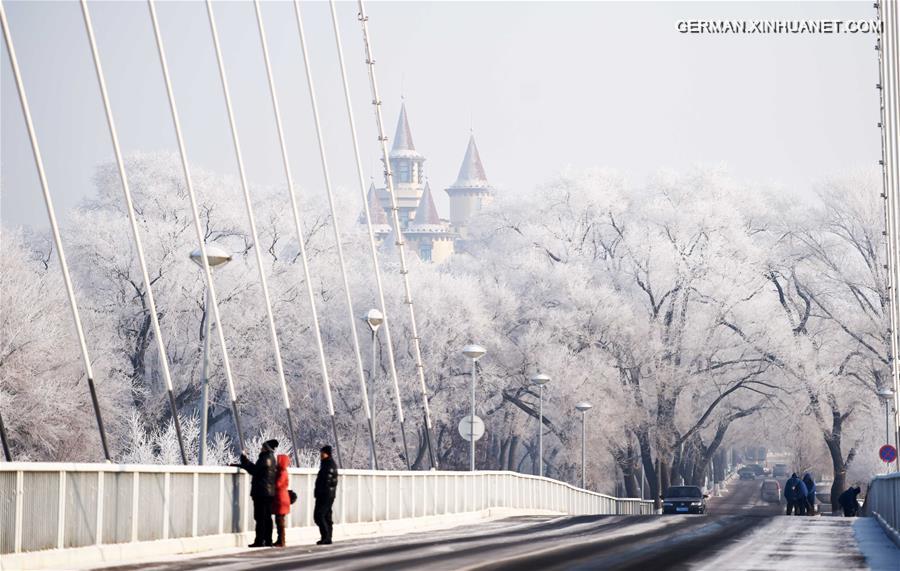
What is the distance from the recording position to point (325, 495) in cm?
2706

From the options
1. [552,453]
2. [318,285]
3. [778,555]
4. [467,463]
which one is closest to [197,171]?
[318,285]

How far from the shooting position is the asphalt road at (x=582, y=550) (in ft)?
67.7

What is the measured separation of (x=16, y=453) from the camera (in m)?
58.8

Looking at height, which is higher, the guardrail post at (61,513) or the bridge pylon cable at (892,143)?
the bridge pylon cable at (892,143)

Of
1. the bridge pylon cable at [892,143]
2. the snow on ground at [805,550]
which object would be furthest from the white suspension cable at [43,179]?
the bridge pylon cable at [892,143]

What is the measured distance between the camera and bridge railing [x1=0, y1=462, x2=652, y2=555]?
1852cm

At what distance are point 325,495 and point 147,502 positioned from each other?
5.52 m

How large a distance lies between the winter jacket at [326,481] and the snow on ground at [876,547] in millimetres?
8558

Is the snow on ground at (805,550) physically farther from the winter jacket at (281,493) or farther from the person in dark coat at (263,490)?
the person in dark coat at (263,490)

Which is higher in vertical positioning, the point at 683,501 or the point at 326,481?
the point at 326,481

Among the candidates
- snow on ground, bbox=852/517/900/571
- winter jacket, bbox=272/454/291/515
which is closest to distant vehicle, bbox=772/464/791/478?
snow on ground, bbox=852/517/900/571

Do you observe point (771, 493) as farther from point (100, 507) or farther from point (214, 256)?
point (100, 507)

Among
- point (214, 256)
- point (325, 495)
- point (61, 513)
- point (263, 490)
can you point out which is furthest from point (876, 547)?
point (61, 513)

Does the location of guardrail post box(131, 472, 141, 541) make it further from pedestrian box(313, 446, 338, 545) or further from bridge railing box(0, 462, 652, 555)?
pedestrian box(313, 446, 338, 545)
